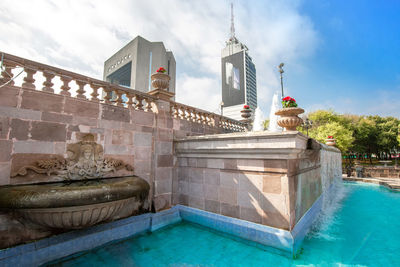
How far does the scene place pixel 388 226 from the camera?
5652 millimetres

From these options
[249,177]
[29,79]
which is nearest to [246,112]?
[249,177]

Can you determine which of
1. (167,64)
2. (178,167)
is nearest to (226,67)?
(167,64)

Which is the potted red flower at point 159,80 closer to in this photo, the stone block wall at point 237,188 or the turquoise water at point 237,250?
the stone block wall at point 237,188

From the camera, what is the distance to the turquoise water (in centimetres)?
363

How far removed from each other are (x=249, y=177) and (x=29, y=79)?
5.47 meters

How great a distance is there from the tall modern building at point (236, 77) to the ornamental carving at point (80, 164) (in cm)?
7632

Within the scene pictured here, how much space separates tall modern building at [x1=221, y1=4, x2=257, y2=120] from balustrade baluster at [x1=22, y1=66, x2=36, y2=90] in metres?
77.2

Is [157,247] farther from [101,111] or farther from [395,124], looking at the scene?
[395,124]

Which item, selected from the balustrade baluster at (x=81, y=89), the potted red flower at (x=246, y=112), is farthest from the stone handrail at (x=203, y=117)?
the balustrade baluster at (x=81, y=89)

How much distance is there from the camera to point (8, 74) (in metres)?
3.44

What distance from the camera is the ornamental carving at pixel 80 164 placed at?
3799 millimetres

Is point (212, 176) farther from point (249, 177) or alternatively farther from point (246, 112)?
point (246, 112)

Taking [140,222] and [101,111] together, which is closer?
[101,111]

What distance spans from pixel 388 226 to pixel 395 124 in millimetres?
47911
